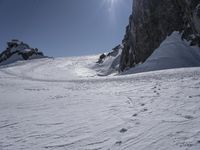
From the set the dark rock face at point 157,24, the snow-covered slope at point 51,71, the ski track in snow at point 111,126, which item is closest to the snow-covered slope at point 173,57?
the dark rock face at point 157,24

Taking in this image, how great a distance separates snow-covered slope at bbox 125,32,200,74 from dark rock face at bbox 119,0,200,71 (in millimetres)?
1272

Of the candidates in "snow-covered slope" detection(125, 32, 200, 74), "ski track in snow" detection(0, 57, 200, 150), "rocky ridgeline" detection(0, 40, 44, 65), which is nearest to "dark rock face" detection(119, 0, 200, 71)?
"snow-covered slope" detection(125, 32, 200, 74)

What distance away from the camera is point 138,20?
39.7 metres

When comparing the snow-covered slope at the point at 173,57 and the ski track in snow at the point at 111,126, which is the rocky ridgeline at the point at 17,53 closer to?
the snow-covered slope at the point at 173,57

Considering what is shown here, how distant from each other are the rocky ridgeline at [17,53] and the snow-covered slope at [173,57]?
236 ft

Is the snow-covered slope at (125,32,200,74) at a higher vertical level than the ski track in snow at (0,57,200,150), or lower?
higher

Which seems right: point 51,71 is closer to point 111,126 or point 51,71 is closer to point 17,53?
point 111,126

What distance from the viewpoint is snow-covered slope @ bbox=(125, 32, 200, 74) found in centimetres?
2697

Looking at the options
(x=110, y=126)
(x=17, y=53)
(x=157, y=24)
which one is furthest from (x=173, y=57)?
(x=17, y=53)

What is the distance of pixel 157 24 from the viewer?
36219 mm

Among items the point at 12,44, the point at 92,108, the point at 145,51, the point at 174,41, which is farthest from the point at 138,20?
the point at 12,44

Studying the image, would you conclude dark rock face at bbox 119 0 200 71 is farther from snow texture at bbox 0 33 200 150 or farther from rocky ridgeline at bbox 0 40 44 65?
rocky ridgeline at bbox 0 40 44 65

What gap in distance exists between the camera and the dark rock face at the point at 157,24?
101ft

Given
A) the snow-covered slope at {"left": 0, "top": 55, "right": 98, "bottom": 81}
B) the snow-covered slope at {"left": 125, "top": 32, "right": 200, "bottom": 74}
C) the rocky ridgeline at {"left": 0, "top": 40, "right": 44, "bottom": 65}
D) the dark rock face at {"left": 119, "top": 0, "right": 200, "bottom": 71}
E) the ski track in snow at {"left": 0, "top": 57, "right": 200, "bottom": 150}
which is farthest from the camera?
the rocky ridgeline at {"left": 0, "top": 40, "right": 44, "bottom": 65}
